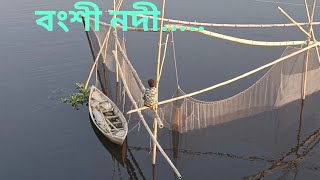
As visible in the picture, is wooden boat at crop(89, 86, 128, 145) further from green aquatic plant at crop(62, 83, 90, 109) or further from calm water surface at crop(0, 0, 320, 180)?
green aquatic plant at crop(62, 83, 90, 109)

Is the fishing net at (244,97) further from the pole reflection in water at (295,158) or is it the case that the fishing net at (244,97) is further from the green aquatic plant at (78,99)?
the green aquatic plant at (78,99)

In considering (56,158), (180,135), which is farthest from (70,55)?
(180,135)

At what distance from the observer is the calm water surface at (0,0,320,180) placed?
40.5ft

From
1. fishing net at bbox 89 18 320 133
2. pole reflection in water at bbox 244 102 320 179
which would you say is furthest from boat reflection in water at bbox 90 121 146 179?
pole reflection in water at bbox 244 102 320 179

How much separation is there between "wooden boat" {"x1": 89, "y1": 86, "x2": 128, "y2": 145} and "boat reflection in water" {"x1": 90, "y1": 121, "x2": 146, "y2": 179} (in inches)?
21.3

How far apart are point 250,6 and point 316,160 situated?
683 inches

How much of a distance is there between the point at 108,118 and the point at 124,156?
5.54 ft

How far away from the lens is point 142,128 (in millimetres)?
14273

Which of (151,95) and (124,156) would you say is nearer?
(151,95)

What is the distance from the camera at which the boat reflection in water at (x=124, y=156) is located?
12.2 meters

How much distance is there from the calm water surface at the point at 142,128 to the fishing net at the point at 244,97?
78cm

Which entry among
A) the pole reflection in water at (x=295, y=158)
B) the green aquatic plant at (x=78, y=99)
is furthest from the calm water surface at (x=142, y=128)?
the green aquatic plant at (x=78, y=99)

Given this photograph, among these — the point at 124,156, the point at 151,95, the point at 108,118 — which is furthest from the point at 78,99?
the point at 151,95

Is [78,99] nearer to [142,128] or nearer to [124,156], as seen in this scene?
[142,128]
